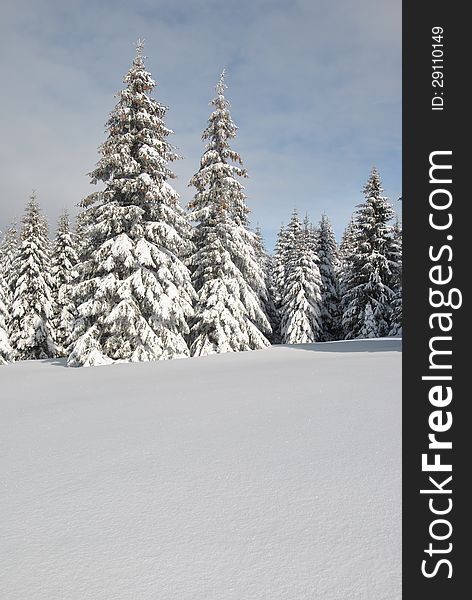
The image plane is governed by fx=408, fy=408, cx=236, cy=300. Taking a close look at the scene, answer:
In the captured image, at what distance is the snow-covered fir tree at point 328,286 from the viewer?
35.5 meters

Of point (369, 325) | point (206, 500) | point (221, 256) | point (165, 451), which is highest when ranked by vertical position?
point (221, 256)

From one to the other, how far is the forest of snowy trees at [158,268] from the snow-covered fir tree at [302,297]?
0.11 m

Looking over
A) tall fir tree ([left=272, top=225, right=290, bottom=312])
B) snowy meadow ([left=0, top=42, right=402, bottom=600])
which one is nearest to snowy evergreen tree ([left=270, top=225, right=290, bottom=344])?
tall fir tree ([left=272, top=225, right=290, bottom=312])


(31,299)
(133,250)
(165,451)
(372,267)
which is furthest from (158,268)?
(372,267)

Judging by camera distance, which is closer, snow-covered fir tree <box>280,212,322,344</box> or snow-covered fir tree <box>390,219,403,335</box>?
snow-covered fir tree <box>390,219,403,335</box>

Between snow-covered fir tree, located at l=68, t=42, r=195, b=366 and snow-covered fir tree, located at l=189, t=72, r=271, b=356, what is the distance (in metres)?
2.19

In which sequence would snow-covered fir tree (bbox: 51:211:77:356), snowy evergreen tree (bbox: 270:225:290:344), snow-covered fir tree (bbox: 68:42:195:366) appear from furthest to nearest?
snowy evergreen tree (bbox: 270:225:290:344)
snow-covered fir tree (bbox: 51:211:77:356)
snow-covered fir tree (bbox: 68:42:195:366)

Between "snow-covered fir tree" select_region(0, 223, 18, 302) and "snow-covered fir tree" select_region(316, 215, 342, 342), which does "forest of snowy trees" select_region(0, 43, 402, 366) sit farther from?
"snow-covered fir tree" select_region(0, 223, 18, 302)

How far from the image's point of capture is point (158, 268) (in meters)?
16.4

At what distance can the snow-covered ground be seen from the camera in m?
2.33

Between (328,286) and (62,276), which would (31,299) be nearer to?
(62,276)

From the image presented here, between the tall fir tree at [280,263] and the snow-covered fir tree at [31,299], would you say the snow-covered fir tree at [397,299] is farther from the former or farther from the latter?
the snow-covered fir tree at [31,299]

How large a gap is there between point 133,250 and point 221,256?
203 inches

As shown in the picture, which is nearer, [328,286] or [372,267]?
[372,267]
